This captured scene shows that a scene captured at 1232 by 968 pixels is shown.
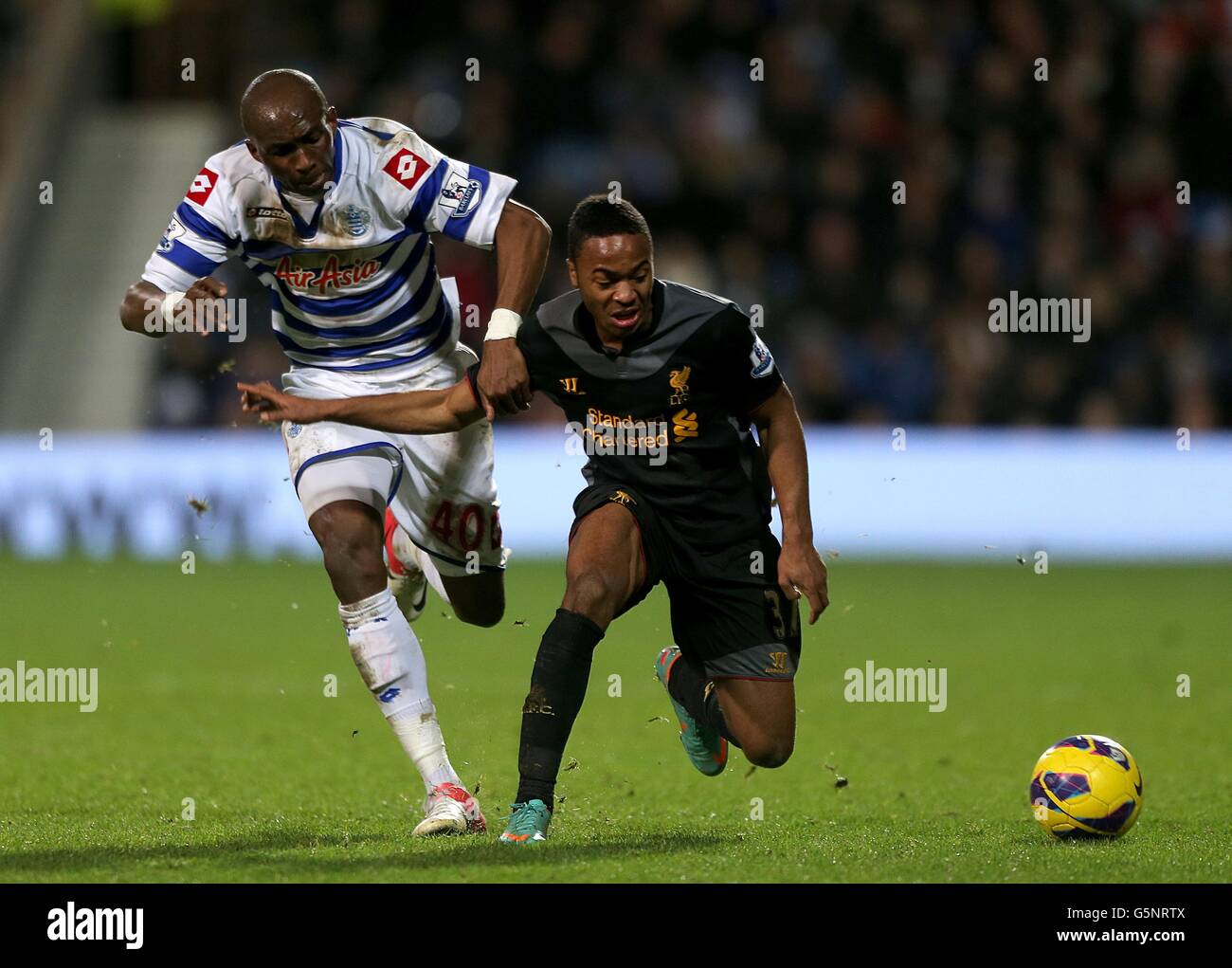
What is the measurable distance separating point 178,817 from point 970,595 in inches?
314

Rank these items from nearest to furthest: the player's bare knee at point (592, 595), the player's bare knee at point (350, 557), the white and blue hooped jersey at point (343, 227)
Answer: the player's bare knee at point (592, 595)
the player's bare knee at point (350, 557)
the white and blue hooped jersey at point (343, 227)

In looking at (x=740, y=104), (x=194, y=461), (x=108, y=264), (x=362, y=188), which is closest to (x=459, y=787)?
(x=362, y=188)

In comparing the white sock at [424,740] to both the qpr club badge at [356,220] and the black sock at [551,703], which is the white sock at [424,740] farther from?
the qpr club badge at [356,220]

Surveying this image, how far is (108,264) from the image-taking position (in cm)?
1886

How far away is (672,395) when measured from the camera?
5.71m

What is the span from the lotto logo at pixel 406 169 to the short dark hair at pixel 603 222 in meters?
0.80

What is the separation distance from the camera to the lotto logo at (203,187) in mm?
6027

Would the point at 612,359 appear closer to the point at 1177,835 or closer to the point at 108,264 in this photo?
the point at 1177,835

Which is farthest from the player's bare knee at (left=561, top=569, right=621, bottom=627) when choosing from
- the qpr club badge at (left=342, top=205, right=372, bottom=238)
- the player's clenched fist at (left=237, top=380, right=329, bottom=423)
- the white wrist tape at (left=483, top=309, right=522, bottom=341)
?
the qpr club badge at (left=342, top=205, right=372, bottom=238)

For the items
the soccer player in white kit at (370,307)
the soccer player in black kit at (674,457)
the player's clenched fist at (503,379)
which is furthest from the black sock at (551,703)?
the player's clenched fist at (503,379)

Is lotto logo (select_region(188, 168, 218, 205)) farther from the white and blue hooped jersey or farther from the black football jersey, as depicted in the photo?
the black football jersey

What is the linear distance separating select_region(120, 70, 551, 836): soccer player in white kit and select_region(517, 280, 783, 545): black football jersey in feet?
0.59

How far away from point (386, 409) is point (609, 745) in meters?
2.40

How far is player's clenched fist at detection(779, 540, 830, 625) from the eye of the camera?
5.45 m
